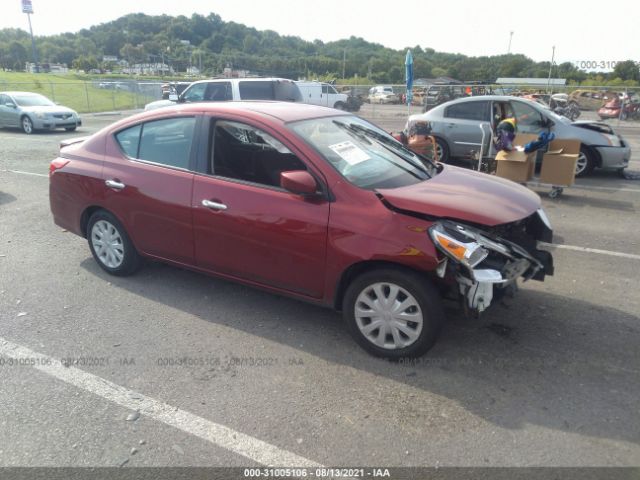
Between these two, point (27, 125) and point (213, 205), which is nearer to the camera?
point (213, 205)

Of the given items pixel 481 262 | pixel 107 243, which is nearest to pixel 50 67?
pixel 107 243

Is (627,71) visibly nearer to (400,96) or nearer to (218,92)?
(400,96)

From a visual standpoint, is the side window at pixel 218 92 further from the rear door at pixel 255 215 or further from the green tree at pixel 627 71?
the green tree at pixel 627 71

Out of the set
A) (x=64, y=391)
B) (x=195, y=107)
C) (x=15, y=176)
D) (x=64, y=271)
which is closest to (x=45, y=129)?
(x=15, y=176)

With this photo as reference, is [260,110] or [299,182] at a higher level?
[260,110]

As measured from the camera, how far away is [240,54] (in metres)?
82.6

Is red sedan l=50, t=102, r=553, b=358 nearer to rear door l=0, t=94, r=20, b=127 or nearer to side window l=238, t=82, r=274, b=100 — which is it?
side window l=238, t=82, r=274, b=100

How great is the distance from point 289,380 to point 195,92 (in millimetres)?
13654

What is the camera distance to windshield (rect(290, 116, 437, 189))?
3725 mm

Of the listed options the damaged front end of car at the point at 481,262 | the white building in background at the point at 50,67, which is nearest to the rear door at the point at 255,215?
the damaged front end of car at the point at 481,262

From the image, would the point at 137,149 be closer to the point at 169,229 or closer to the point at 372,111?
the point at 169,229

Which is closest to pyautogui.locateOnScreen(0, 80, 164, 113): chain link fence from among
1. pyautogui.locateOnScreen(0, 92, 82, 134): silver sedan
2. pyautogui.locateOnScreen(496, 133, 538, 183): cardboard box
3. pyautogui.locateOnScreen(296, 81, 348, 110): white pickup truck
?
pyautogui.locateOnScreen(0, 92, 82, 134): silver sedan

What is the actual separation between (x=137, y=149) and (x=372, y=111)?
2435 centimetres

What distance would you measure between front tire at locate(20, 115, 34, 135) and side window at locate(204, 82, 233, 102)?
7154 millimetres
